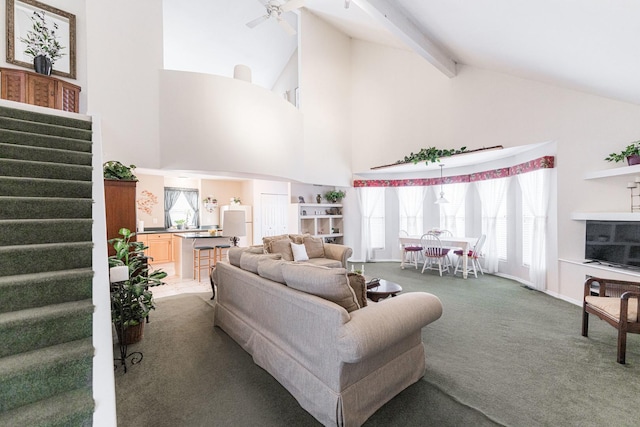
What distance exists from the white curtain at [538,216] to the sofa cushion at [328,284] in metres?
4.31

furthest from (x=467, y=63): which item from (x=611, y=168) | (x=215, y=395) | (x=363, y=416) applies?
(x=215, y=395)

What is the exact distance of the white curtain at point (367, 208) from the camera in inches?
294

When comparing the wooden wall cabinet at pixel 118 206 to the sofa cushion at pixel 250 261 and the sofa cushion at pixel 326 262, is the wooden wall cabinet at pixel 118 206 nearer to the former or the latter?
the sofa cushion at pixel 250 261

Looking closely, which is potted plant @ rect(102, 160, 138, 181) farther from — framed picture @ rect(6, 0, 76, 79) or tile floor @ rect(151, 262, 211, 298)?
framed picture @ rect(6, 0, 76, 79)

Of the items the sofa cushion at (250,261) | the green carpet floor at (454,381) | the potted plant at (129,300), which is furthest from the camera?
the sofa cushion at (250,261)

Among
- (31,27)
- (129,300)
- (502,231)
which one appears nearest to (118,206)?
(129,300)

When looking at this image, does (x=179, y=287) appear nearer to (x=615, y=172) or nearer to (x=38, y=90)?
(x=38, y=90)

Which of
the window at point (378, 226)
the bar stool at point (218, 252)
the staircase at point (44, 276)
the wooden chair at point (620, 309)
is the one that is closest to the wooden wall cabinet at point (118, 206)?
the staircase at point (44, 276)

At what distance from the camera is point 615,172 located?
11.5ft

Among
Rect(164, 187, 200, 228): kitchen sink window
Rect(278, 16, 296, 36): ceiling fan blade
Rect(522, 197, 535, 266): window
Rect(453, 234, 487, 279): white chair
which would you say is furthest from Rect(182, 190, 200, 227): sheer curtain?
Rect(522, 197, 535, 266): window

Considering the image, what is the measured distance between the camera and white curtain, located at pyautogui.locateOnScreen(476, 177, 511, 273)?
5.71 m

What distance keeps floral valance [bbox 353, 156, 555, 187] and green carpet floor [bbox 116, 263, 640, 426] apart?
2.45 meters

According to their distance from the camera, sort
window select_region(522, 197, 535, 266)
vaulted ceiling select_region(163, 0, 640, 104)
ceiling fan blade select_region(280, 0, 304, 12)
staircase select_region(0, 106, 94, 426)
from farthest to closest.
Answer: window select_region(522, 197, 535, 266) → ceiling fan blade select_region(280, 0, 304, 12) → vaulted ceiling select_region(163, 0, 640, 104) → staircase select_region(0, 106, 94, 426)

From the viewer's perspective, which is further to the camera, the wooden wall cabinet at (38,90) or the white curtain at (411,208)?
the white curtain at (411,208)
